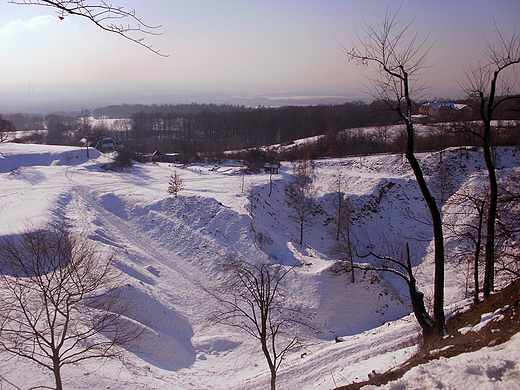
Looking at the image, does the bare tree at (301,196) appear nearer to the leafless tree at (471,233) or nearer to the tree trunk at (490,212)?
the leafless tree at (471,233)

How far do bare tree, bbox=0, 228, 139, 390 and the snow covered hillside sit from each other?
86 centimetres

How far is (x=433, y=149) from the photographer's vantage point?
139 feet

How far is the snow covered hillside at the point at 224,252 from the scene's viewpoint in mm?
11008

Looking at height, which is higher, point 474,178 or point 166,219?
point 474,178

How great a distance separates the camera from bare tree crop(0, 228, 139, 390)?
281 inches

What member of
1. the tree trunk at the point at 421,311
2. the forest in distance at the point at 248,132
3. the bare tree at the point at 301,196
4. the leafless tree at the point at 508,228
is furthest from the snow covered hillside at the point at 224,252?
the forest in distance at the point at 248,132

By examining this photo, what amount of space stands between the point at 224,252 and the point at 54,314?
13476 mm

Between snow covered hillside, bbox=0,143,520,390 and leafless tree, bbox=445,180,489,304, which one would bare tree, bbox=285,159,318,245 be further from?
leafless tree, bbox=445,180,489,304

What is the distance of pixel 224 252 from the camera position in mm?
22516

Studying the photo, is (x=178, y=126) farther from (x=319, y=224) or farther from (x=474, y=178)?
(x=474, y=178)

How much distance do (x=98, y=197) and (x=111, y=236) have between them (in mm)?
9348

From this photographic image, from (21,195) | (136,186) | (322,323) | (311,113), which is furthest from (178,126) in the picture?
(322,323)

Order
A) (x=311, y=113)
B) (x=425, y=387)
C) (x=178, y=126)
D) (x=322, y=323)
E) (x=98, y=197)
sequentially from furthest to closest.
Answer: (x=178, y=126)
(x=311, y=113)
(x=98, y=197)
(x=322, y=323)
(x=425, y=387)

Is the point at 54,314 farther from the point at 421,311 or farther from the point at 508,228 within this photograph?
the point at 508,228
